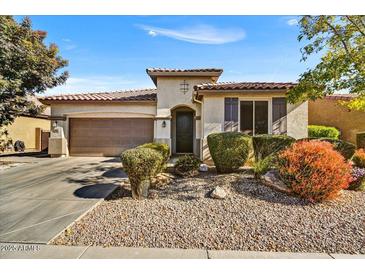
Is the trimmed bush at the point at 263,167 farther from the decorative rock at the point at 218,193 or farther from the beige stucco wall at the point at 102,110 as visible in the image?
the beige stucco wall at the point at 102,110

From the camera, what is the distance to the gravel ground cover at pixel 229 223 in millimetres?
3941

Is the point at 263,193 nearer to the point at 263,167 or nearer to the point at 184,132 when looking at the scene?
the point at 263,167

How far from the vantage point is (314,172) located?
5.44m

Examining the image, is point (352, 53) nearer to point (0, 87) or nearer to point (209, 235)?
point (209, 235)

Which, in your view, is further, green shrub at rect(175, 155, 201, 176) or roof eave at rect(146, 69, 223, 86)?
roof eave at rect(146, 69, 223, 86)

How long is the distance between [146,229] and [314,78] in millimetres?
6450

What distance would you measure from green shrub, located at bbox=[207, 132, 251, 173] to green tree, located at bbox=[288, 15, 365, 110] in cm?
223

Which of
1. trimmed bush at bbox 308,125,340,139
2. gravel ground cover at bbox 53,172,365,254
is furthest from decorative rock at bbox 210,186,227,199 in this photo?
trimmed bush at bbox 308,125,340,139

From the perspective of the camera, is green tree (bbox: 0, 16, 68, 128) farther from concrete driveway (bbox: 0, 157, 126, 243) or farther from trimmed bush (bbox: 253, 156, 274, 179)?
trimmed bush (bbox: 253, 156, 274, 179)

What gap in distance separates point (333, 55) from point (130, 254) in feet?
26.1

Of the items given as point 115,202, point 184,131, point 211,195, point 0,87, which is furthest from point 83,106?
point 211,195

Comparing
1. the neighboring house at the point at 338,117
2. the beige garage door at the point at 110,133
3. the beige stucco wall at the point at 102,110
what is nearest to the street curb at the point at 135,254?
the beige garage door at the point at 110,133

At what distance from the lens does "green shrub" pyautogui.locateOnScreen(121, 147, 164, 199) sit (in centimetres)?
573

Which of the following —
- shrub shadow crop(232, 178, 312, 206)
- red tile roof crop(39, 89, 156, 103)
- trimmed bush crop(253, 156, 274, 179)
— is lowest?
shrub shadow crop(232, 178, 312, 206)
